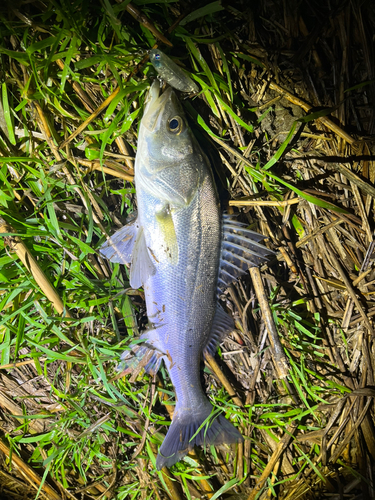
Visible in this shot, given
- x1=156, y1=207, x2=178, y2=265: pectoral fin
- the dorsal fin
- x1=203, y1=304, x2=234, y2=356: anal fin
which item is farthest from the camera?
x1=203, y1=304, x2=234, y2=356: anal fin

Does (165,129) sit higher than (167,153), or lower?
higher

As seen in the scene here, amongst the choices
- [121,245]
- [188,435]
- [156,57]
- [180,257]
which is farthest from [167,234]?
[188,435]

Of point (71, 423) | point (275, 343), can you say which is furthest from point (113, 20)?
point (71, 423)

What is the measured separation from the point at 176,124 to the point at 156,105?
0.50ft

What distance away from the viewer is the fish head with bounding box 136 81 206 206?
63.0 inches

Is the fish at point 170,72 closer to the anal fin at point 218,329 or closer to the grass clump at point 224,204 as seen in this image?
the grass clump at point 224,204

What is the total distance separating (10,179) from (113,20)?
1.22 meters

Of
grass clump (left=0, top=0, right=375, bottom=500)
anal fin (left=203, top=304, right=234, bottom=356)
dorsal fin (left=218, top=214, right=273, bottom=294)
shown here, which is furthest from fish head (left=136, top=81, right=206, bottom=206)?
anal fin (left=203, top=304, right=234, bottom=356)

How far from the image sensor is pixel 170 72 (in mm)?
1619

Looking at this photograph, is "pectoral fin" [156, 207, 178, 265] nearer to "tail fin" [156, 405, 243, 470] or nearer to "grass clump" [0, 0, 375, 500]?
"grass clump" [0, 0, 375, 500]

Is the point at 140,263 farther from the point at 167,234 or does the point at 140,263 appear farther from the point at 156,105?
the point at 156,105

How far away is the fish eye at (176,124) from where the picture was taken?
1.62 metres

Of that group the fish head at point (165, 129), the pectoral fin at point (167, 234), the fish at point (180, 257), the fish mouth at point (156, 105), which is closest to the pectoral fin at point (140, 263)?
the fish at point (180, 257)

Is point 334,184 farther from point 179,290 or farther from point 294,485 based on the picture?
point 294,485
